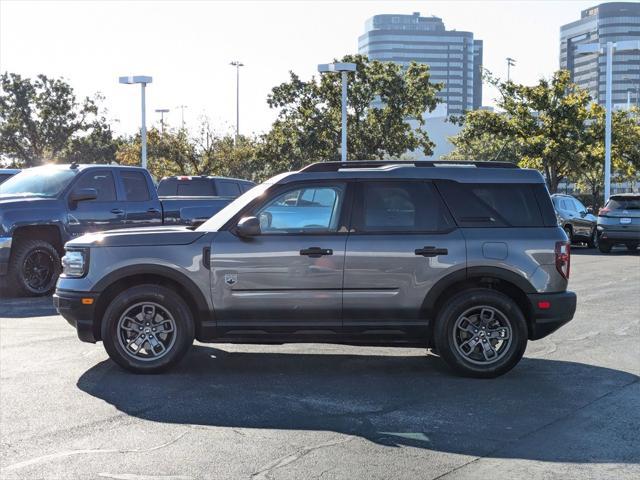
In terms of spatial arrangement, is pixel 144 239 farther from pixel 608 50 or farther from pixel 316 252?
pixel 608 50

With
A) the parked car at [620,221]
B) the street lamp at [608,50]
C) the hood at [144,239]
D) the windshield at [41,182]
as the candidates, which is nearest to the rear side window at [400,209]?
the hood at [144,239]

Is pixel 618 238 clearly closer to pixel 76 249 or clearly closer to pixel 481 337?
pixel 481 337

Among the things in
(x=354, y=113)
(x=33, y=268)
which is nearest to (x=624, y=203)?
(x=33, y=268)

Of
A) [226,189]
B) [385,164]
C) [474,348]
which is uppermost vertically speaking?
[385,164]

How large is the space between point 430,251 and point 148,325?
2488 millimetres

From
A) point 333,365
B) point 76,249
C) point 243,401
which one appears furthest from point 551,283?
point 76,249

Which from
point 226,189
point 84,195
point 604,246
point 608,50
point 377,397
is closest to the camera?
point 377,397

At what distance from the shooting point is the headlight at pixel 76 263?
24.3ft

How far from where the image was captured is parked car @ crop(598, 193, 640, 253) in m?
23.3

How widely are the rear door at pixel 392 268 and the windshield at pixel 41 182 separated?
7.51 meters

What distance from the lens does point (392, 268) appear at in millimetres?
7176

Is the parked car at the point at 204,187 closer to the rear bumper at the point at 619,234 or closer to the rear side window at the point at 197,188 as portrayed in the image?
the rear side window at the point at 197,188

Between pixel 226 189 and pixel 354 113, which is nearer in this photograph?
pixel 226 189

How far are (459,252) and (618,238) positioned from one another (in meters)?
17.6
